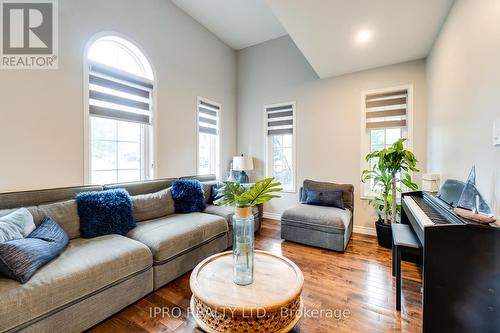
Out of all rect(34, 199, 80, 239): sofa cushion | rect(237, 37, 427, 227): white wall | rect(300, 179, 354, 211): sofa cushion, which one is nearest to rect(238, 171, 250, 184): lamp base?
rect(237, 37, 427, 227): white wall

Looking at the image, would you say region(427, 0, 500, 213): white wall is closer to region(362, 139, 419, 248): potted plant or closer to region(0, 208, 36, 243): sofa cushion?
region(362, 139, 419, 248): potted plant

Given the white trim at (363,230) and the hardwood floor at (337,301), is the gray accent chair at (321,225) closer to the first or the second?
the hardwood floor at (337,301)

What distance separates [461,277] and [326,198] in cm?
211

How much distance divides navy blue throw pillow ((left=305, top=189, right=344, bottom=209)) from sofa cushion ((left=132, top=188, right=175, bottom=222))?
208 centimetres

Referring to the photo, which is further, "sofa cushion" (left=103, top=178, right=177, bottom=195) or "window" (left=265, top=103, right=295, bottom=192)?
"window" (left=265, top=103, right=295, bottom=192)

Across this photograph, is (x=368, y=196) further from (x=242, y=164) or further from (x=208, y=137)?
(x=208, y=137)

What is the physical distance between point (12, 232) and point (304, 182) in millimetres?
3400

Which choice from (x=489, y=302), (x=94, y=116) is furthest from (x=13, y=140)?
(x=489, y=302)

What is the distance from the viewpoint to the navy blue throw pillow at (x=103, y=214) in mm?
2010

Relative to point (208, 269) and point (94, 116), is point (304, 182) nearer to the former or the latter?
point (208, 269)

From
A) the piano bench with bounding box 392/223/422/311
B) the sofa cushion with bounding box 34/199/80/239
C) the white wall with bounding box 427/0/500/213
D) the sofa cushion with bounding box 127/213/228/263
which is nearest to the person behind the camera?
the white wall with bounding box 427/0/500/213

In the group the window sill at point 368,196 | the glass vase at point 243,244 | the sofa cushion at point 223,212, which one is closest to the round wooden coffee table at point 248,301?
the glass vase at point 243,244

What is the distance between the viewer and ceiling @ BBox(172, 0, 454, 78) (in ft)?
6.82

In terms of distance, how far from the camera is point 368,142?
11.5 ft
